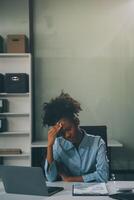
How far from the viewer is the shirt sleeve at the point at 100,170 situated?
2.50 m

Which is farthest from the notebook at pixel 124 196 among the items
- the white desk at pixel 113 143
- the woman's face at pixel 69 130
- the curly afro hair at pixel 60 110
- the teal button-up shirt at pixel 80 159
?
the white desk at pixel 113 143

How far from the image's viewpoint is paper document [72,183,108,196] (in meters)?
2.08

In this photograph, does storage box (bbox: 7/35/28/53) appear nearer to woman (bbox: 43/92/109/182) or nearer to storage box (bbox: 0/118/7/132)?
storage box (bbox: 0/118/7/132)

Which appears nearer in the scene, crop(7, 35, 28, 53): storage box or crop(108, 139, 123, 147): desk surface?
crop(108, 139, 123, 147): desk surface

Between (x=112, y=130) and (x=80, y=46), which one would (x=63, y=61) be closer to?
(x=80, y=46)

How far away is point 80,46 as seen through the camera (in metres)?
4.93

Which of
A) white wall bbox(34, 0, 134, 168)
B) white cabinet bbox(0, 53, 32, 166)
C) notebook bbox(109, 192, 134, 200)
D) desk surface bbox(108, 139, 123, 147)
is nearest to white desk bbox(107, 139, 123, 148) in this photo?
desk surface bbox(108, 139, 123, 147)

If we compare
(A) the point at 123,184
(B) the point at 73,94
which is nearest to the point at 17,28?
(B) the point at 73,94

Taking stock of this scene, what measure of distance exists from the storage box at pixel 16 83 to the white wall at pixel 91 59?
385 millimetres

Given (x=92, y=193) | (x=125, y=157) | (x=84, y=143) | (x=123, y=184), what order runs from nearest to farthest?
1. (x=92, y=193)
2. (x=123, y=184)
3. (x=84, y=143)
4. (x=125, y=157)

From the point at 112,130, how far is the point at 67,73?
3.26 ft

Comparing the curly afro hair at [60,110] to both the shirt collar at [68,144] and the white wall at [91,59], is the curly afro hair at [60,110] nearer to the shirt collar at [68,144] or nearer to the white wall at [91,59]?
the shirt collar at [68,144]

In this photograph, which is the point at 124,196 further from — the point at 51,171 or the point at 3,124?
the point at 3,124

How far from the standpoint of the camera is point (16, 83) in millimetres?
4566
